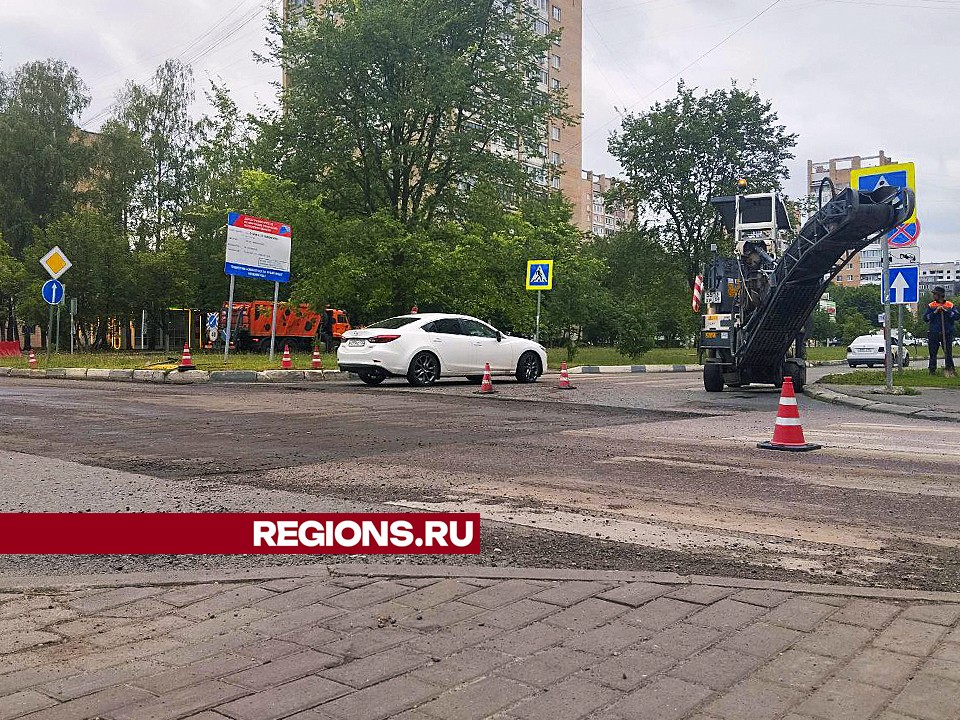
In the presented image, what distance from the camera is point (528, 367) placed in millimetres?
21219

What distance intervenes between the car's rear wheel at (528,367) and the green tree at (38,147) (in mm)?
39910

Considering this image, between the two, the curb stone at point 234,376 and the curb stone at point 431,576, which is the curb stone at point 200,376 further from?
the curb stone at point 431,576

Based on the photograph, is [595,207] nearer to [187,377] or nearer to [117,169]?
[117,169]

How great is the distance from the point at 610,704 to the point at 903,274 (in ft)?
66.8

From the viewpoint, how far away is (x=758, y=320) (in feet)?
57.2

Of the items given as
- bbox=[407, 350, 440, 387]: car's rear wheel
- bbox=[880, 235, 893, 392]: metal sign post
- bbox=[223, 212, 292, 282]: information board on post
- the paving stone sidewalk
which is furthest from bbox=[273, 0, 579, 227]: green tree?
the paving stone sidewalk

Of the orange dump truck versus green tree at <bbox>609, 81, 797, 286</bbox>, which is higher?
green tree at <bbox>609, 81, 797, 286</bbox>

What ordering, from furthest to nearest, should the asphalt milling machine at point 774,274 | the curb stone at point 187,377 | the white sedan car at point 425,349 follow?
the curb stone at point 187,377, the white sedan car at point 425,349, the asphalt milling machine at point 774,274

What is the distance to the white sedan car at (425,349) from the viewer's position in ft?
62.1

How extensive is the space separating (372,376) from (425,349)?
1441mm

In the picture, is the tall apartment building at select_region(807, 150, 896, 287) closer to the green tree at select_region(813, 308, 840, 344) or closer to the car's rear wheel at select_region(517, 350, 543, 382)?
the green tree at select_region(813, 308, 840, 344)

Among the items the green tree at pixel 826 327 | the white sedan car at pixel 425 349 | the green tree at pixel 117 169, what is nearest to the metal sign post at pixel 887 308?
the white sedan car at pixel 425 349

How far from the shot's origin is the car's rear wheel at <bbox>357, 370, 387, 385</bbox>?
19.2 m

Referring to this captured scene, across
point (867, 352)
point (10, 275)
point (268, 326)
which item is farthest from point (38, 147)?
point (867, 352)
